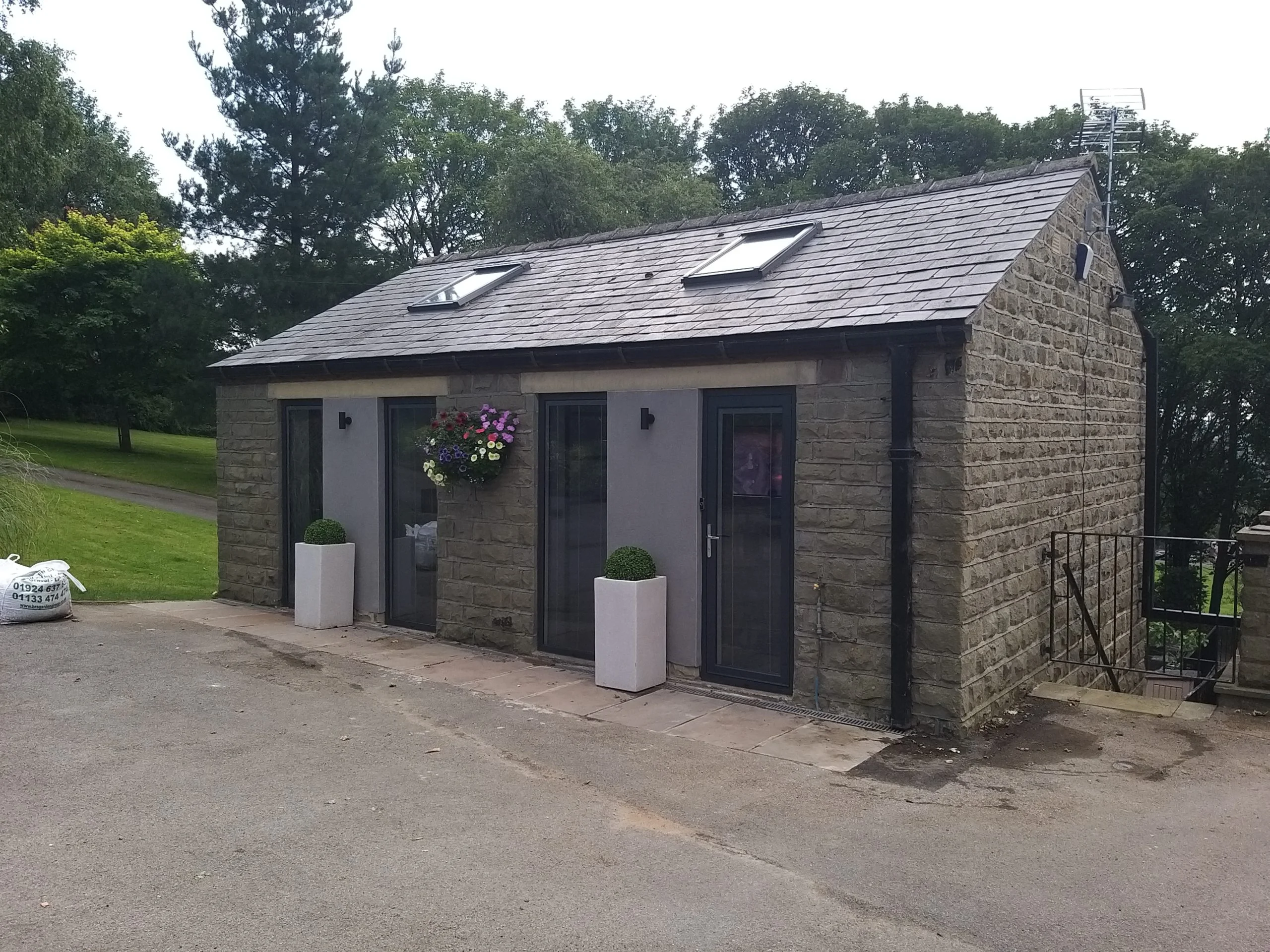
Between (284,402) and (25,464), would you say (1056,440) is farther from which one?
(25,464)

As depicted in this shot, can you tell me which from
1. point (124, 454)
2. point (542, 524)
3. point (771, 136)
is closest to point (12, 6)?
point (124, 454)

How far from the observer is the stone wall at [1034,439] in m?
7.06

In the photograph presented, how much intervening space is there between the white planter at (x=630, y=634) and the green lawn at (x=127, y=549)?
6922 millimetres

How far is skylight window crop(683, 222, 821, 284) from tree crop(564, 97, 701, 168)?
109ft

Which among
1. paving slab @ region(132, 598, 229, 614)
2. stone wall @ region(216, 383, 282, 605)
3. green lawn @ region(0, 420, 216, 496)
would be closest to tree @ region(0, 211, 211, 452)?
green lawn @ region(0, 420, 216, 496)

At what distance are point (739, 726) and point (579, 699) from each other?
1415mm

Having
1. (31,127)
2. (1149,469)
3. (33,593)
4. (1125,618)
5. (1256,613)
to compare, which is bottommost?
(1125,618)

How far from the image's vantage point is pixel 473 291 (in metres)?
11.7

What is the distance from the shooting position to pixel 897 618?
696 centimetres

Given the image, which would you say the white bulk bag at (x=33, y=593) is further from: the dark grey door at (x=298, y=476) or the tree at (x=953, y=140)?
the tree at (x=953, y=140)

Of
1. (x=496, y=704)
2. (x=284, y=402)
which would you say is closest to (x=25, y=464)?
(x=284, y=402)

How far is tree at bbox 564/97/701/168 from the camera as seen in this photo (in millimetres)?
42500

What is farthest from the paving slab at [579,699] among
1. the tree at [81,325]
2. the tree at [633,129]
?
the tree at [633,129]

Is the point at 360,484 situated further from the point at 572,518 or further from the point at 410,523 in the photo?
the point at 572,518
